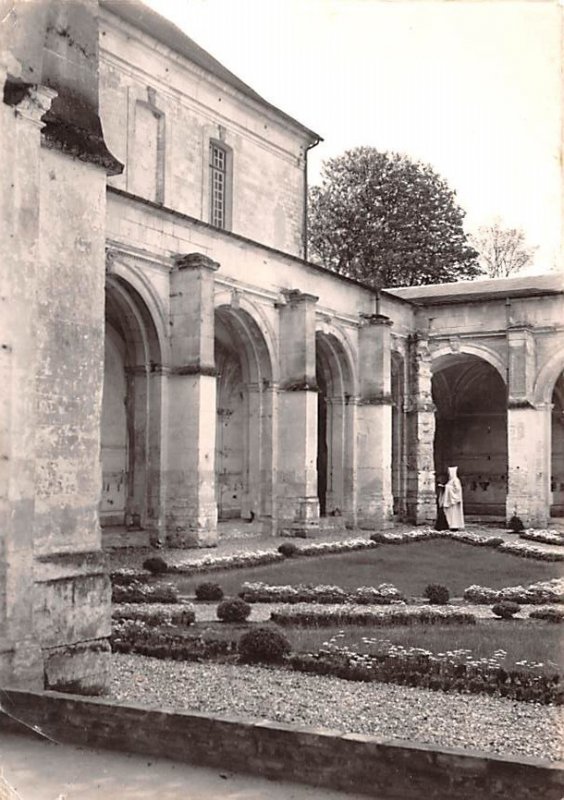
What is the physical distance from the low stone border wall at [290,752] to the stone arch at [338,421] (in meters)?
18.7

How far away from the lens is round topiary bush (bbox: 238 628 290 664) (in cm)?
873

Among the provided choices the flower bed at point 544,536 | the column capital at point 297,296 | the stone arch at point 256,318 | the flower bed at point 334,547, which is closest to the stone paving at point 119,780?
the flower bed at point 334,547

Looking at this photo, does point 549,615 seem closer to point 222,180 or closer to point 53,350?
point 53,350

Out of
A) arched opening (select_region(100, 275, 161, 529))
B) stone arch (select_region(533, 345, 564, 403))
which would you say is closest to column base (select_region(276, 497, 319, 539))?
arched opening (select_region(100, 275, 161, 529))

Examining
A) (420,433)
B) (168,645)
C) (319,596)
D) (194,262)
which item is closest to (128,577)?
(319,596)

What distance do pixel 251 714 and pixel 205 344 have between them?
1149 cm

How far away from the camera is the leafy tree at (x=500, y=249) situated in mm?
43031

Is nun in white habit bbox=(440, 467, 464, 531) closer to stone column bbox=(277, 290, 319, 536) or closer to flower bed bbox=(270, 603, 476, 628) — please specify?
stone column bbox=(277, 290, 319, 536)

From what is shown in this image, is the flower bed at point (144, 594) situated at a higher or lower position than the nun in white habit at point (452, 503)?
lower

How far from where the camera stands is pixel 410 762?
468 centimetres

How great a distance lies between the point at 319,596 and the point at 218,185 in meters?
15.1

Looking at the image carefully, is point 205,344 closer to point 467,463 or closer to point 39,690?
point 39,690

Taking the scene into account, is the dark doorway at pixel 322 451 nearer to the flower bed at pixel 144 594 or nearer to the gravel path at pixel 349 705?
the flower bed at pixel 144 594

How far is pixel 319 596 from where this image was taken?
1277 cm
